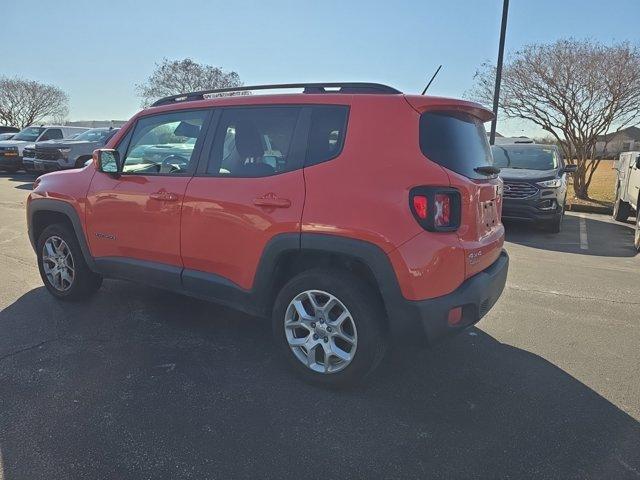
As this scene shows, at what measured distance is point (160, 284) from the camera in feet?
12.5

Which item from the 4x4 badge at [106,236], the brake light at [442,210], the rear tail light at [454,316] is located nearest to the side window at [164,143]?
the 4x4 badge at [106,236]

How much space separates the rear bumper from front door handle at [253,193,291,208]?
0.94 meters

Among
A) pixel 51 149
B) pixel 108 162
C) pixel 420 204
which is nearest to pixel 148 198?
pixel 108 162

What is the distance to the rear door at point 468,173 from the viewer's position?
2.82 meters

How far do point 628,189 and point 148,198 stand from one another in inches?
369

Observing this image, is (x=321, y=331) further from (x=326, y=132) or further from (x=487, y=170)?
(x=487, y=170)

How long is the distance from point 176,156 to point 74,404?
6.07ft

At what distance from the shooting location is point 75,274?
443 cm

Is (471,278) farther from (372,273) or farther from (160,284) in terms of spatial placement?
(160,284)

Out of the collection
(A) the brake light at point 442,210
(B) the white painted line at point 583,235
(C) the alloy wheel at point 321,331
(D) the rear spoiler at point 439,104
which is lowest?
(B) the white painted line at point 583,235

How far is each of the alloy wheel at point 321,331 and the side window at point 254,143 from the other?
866mm

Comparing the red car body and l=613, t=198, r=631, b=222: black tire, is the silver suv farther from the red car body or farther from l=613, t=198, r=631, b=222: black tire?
l=613, t=198, r=631, b=222: black tire

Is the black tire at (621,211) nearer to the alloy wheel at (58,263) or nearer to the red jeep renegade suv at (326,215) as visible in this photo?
the red jeep renegade suv at (326,215)

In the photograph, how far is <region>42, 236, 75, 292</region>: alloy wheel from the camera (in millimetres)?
4487
